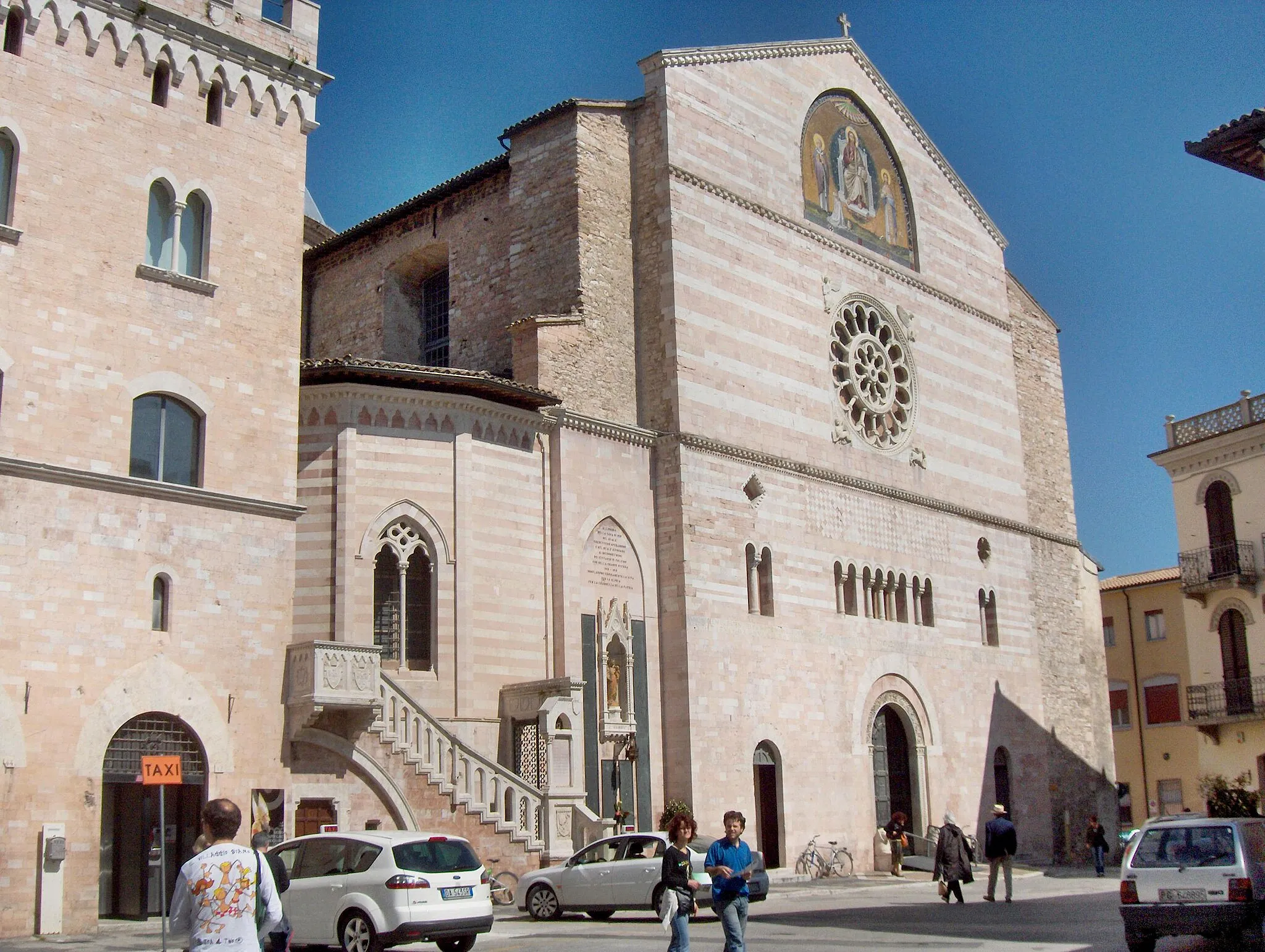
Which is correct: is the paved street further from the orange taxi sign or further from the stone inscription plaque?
the stone inscription plaque

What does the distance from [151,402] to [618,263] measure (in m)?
10.9

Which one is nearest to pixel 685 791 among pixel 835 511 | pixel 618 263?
pixel 835 511

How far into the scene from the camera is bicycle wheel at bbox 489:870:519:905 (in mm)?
19641

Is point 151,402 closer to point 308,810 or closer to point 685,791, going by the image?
point 308,810

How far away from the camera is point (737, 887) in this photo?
434 inches

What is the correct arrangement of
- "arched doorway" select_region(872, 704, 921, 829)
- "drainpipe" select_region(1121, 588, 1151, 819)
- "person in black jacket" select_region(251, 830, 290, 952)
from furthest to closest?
"drainpipe" select_region(1121, 588, 1151, 819) → "arched doorway" select_region(872, 704, 921, 829) → "person in black jacket" select_region(251, 830, 290, 952)

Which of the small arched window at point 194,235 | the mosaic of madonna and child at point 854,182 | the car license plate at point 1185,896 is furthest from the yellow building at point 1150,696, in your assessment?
the small arched window at point 194,235

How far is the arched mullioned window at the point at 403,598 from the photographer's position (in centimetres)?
2197

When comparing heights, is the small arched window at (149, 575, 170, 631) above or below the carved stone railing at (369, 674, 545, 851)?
above

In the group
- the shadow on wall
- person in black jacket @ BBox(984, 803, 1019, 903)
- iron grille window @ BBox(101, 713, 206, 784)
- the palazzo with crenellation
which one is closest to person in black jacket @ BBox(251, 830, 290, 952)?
iron grille window @ BBox(101, 713, 206, 784)

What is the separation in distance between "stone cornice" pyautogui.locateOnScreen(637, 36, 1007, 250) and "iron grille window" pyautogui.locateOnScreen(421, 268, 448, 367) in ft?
22.9

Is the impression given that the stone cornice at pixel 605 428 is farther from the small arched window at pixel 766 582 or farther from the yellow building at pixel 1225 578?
the yellow building at pixel 1225 578

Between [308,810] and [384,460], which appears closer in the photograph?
[308,810]

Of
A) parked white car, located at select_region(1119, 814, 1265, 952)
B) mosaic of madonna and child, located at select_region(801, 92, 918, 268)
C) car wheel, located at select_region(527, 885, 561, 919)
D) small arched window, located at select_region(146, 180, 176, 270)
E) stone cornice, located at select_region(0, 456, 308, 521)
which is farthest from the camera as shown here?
mosaic of madonna and child, located at select_region(801, 92, 918, 268)
